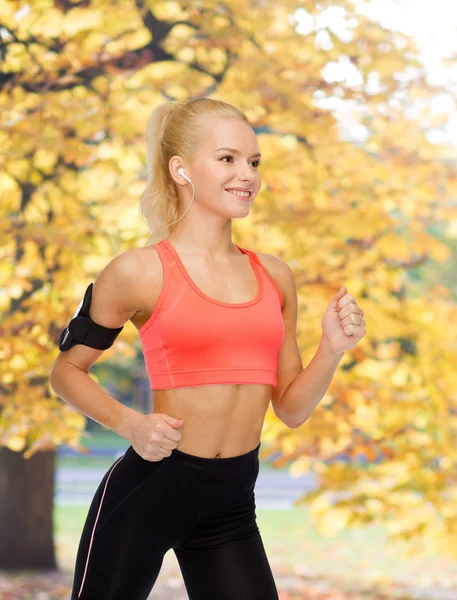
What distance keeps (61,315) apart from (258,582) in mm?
2004

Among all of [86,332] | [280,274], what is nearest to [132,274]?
[86,332]

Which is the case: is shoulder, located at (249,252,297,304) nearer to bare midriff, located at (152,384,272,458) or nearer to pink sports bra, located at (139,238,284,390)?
pink sports bra, located at (139,238,284,390)

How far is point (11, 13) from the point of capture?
3.57m

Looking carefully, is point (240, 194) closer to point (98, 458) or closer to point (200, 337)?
point (200, 337)

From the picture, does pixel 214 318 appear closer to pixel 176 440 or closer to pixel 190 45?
pixel 176 440

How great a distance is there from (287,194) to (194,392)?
2.30 meters

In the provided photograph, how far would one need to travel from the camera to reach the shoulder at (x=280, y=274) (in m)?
1.85

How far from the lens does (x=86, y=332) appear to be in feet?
5.49

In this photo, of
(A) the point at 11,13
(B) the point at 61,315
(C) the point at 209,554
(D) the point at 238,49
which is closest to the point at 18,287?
(B) the point at 61,315

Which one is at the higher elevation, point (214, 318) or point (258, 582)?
point (214, 318)

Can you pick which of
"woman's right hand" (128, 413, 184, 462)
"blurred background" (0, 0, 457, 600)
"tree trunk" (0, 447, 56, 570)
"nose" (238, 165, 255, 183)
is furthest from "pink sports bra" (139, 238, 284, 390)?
"tree trunk" (0, 447, 56, 570)

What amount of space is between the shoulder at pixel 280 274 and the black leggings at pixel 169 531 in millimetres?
393

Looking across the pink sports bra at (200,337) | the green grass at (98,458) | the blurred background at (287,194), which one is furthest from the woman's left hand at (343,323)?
the green grass at (98,458)

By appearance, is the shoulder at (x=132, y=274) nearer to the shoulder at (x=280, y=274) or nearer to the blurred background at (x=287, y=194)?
the shoulder at (x=280, y=274)
